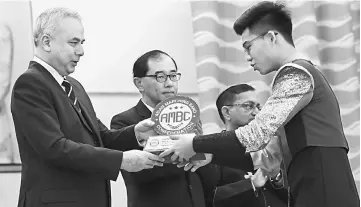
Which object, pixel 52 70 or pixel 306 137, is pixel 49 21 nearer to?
pixel 52 70

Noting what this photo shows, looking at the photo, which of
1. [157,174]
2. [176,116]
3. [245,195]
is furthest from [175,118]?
[245,195]

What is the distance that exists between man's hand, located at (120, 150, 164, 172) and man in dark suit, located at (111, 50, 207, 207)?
27cm

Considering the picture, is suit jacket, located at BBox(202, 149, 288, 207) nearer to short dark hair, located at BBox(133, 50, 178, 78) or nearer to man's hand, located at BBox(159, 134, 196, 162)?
man's hand, located at BBox(159, 134, 196, 162)

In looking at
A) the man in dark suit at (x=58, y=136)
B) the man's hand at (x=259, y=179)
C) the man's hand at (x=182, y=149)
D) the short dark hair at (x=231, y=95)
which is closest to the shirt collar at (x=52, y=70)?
the man in dark suit at (x=58, y=136)

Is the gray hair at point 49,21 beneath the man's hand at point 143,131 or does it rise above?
above

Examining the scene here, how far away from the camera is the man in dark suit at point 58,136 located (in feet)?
6.15

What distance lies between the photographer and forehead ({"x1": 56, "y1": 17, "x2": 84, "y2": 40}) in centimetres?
206

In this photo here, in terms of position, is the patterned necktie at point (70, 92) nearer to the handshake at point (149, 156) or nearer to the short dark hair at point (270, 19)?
the handshake at point (149, 156)

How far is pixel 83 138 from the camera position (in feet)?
6.55

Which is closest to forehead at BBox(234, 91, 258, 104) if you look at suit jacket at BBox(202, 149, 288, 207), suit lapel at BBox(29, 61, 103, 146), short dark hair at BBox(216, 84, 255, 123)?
short dark hair at BBox(216, 84, 255, 123)

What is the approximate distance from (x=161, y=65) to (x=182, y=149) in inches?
26.5

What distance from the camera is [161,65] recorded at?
8.61 feet

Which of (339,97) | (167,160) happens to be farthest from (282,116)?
(339,97)

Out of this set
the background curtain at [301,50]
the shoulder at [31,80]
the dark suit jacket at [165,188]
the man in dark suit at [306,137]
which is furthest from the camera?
the background curtain at [301,50]
